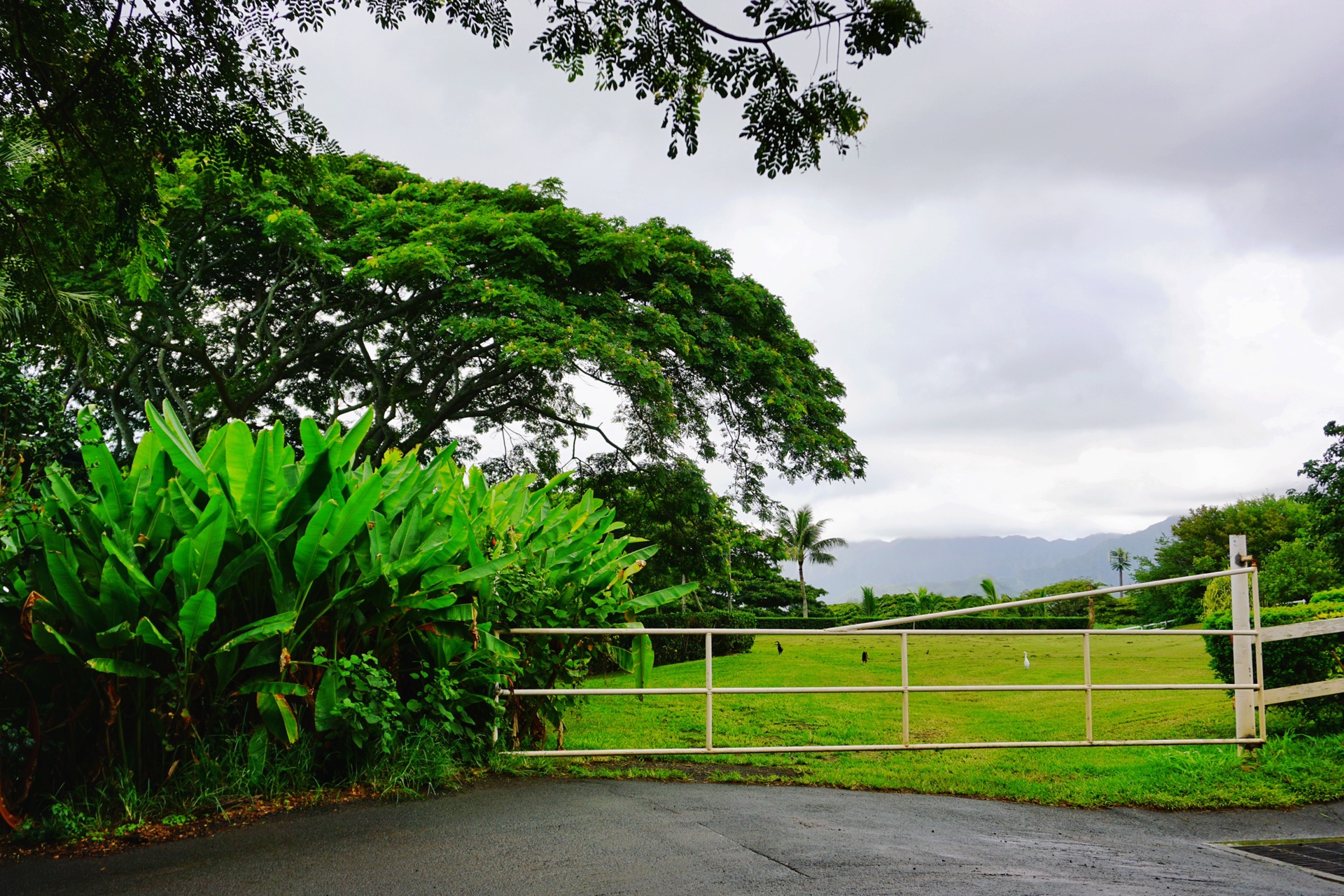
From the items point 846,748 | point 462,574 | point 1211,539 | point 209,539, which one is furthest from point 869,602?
point 209,539

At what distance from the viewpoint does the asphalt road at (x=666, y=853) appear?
3.52 meters

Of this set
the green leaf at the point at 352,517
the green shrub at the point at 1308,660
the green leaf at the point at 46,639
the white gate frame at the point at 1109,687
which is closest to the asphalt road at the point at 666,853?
the white gate frame at the point at 1109,687

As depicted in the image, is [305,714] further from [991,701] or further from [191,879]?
[991,701]

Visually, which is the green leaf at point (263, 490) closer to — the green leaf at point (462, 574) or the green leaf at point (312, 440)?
the green leaf at point (312, 440)

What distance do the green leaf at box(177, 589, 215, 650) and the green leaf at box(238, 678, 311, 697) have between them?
368mm

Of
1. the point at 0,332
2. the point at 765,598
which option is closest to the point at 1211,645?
the point at 0,332

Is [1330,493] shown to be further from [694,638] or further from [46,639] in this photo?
[46,639]

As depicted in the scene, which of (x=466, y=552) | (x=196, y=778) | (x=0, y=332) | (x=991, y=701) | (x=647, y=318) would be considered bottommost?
(x=991, y=701)

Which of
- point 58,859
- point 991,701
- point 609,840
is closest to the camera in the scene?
point 58,859

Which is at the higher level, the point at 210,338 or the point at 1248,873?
the point at 210,338

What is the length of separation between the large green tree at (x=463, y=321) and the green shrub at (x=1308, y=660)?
7.60m

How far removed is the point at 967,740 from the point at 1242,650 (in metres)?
2.66

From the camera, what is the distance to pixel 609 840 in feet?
13.4

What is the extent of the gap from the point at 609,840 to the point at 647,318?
11.0 metres
